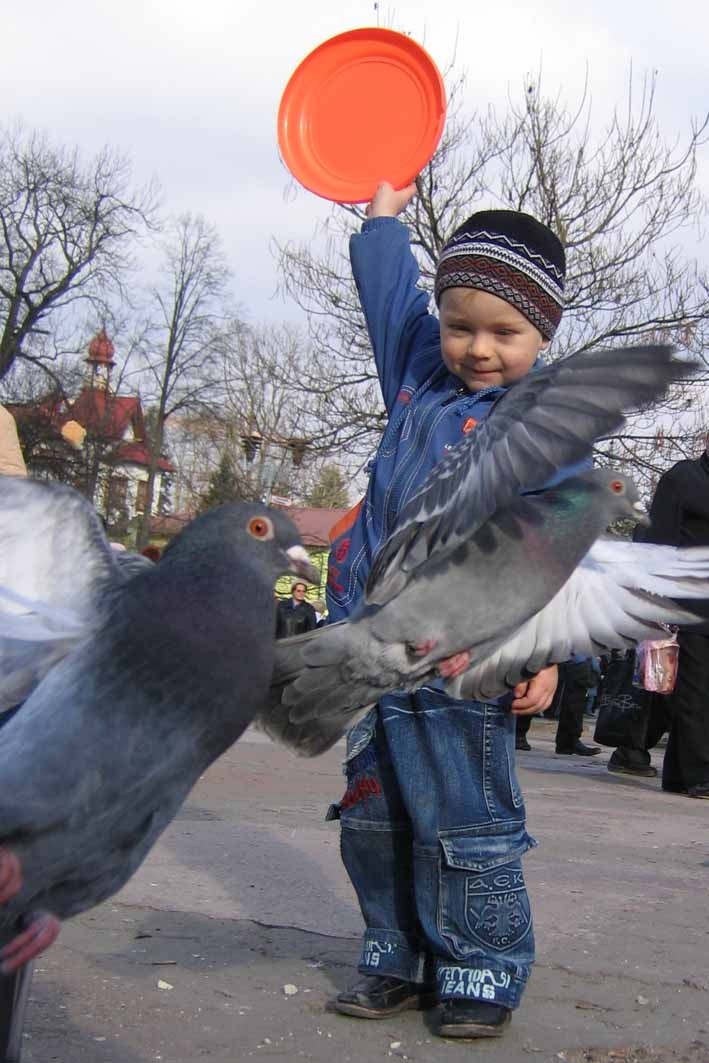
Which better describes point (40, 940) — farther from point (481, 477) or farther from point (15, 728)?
point (481, 477)

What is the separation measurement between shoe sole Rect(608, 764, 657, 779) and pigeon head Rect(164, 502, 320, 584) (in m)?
7.79

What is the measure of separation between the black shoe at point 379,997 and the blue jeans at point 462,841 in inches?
1.2

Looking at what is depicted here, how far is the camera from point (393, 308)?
11.9 ft

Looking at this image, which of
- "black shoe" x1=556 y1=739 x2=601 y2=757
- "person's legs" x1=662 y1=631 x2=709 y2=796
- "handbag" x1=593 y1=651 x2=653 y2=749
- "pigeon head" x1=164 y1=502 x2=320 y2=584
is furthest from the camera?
"black shoe" x1=556 y1=739 x2=601 y2=757

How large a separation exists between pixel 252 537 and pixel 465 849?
1.32m

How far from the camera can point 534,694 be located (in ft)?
10.6

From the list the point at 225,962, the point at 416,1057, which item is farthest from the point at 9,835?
the point at 225,962

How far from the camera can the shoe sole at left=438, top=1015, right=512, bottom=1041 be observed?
123 inches

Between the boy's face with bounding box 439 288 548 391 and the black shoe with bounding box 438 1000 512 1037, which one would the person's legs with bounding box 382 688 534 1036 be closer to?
the black shoe with bounding box 438 1000 512 1037

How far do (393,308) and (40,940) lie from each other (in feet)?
6.89

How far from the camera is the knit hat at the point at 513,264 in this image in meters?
3.25

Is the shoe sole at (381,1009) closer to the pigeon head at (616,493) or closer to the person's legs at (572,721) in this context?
the pigeon head at (616,493)

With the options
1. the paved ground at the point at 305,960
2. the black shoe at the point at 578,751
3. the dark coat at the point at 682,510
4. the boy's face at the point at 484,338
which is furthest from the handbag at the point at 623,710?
the boy's face at the point at 484,338

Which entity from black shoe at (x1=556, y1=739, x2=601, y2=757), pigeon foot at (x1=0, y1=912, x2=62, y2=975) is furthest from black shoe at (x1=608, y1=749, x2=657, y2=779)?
pigeon foot at (x1=0, y1=912, x2=62, y2=975)
